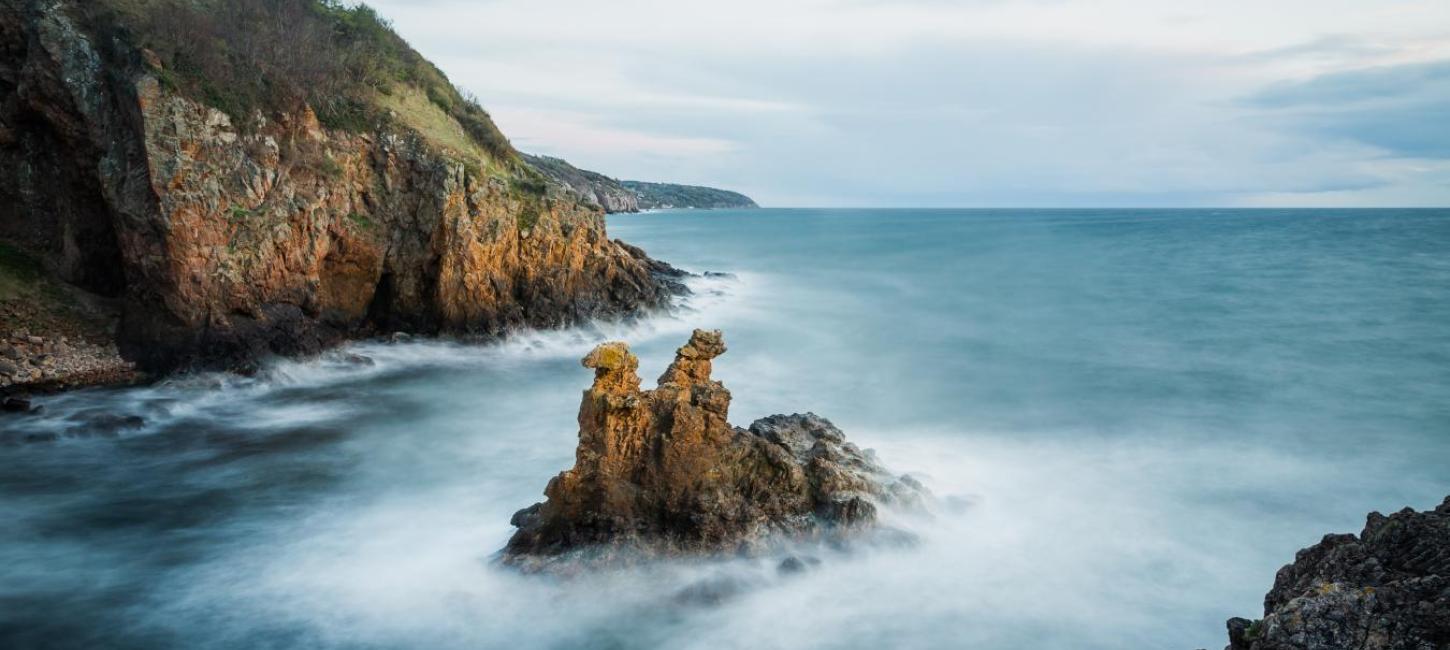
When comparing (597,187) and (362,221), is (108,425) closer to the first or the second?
(362,221)

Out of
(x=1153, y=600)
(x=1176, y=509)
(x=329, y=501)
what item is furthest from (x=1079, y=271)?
(x=329, y=501)

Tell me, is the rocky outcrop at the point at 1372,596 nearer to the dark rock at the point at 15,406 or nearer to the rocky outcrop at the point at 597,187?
the dark rock at the point at 15,406

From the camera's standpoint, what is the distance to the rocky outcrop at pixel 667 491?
10609 mm

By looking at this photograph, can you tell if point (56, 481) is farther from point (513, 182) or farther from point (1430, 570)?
point (1430, 570)

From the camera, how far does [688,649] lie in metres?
9.39

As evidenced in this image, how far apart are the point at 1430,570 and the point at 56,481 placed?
17.3 metres

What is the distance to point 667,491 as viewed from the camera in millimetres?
10828

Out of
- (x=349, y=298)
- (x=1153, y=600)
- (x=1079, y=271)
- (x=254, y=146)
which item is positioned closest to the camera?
(x=1153, y=600)

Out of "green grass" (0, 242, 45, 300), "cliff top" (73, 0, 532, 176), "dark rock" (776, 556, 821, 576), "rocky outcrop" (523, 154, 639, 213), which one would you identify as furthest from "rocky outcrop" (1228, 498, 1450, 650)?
"rocky outcrop" (523, 154, 639, 213)

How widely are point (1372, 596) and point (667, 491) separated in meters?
7.37

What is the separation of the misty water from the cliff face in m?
1.45

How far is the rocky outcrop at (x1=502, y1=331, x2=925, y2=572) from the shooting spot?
10609 mm

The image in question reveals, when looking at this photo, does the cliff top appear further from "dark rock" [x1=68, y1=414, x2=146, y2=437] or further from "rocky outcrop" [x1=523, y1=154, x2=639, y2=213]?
"rocky outcrop" [x1=523, y1=154, x2=639, y2=213]

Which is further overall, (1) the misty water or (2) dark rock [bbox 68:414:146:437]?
(2) dark rock [bbox 68:414:146:437]
